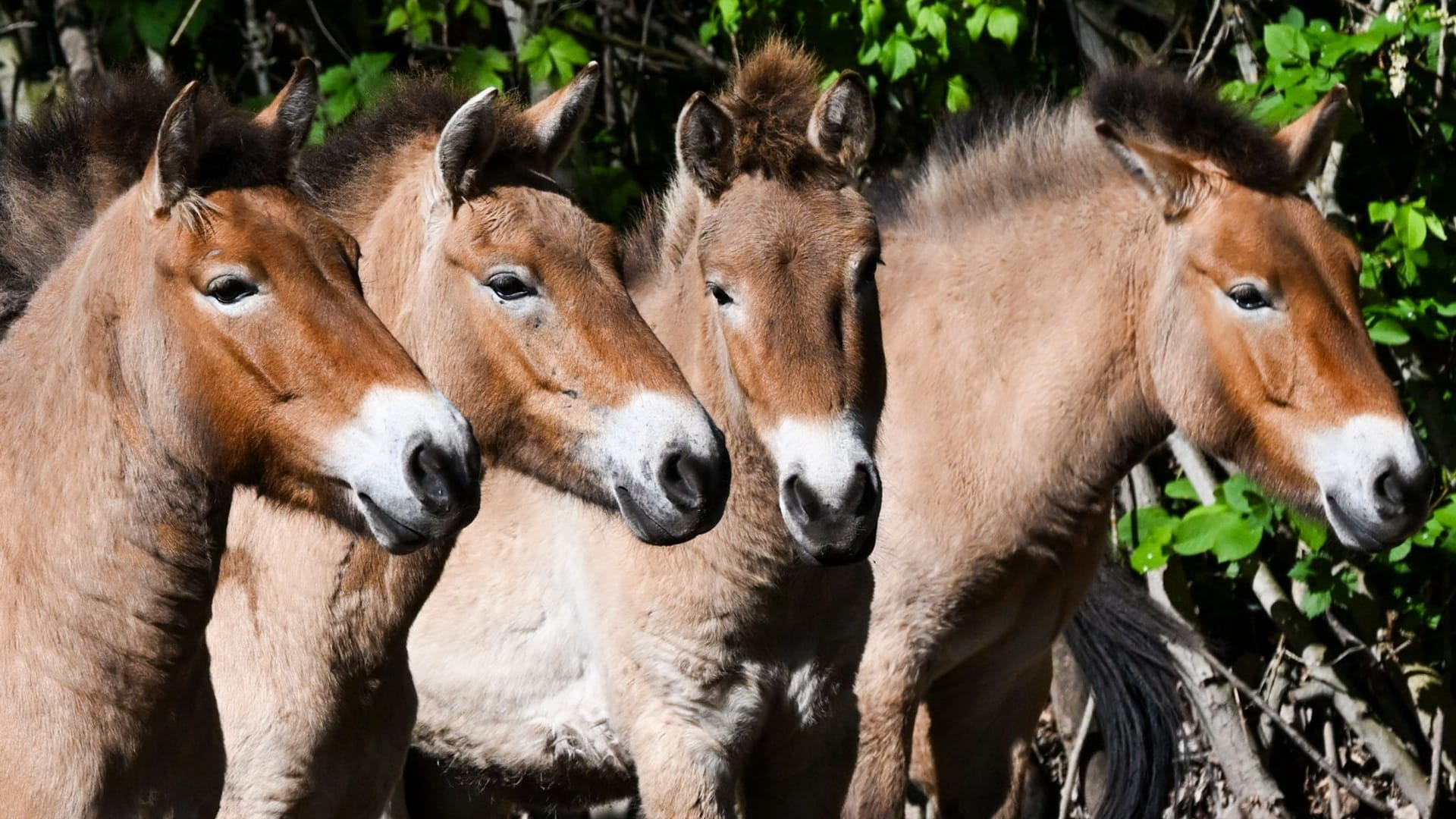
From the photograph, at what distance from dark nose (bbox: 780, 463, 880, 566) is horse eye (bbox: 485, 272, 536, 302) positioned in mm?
689

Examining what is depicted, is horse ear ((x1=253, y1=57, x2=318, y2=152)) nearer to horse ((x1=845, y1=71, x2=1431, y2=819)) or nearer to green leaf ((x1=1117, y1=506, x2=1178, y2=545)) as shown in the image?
horse ((x1=845, y1=71, x2=1431, y2=819))

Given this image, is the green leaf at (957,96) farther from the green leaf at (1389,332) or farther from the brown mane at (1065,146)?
the green leaf at (1389,332)

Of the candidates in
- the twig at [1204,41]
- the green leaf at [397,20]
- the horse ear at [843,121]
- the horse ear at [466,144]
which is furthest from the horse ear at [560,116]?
the twig at [1204,41]

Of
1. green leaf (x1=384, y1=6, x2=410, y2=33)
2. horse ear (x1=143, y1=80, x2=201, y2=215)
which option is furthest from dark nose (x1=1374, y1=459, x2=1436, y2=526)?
green leaf (x1=384, y1=6, x2=410, y2=33)

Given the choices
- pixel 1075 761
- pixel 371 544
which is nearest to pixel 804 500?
pixel 371 544

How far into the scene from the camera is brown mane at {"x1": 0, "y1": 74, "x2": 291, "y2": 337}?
304 centimetres

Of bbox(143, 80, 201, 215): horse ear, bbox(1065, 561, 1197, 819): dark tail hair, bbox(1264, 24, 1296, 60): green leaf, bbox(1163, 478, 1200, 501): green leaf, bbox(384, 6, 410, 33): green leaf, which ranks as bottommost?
bbox(1065, 561, 1197, 819): dark tail hair

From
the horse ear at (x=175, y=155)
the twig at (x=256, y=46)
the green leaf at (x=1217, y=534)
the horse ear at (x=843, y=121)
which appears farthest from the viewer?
the twig at (x=256, y=46)

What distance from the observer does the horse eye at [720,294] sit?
3.88 metres

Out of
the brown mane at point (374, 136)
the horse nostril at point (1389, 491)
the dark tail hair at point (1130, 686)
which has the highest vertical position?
the brown mane at point (374, 136)

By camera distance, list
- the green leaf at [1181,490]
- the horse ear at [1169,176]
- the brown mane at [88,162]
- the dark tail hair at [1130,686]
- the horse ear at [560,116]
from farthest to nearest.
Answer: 1. the green leaf at [1181,490]
2. the dark tail hair at [1130,686]
3. the horse ear at [1169,176]
4. the horse ear at [560,116]
5. the brown mane at [88,162]

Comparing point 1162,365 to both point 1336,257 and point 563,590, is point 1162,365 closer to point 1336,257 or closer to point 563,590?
point 1336,257

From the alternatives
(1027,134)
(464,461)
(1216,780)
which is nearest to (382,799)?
(464,461)

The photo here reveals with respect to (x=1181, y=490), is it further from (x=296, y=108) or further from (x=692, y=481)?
(x=296, y=108)
